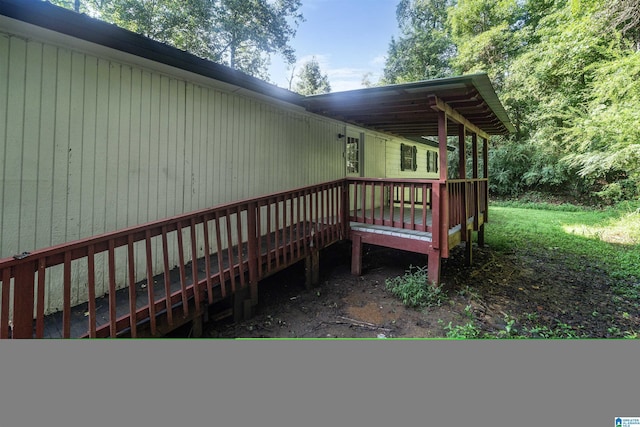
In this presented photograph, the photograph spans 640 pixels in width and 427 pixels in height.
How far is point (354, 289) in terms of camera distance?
4.41 meters

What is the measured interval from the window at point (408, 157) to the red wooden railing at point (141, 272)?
5995mm

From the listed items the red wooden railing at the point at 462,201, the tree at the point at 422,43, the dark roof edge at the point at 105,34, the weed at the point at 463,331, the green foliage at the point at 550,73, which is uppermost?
the tree at the point at 422,43

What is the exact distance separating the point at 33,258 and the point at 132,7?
16.3 meters

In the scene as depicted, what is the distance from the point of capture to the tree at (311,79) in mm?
27684

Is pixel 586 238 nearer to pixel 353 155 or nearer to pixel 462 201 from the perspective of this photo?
pixel 462 201

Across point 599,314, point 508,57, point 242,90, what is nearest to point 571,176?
point 508,57

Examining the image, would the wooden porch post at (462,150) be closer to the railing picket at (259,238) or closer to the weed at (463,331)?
the weed at (463,331)

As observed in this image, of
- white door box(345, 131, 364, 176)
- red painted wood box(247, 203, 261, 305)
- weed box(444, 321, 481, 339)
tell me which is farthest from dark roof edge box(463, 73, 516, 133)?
white door box(345, 131, 364, 176)

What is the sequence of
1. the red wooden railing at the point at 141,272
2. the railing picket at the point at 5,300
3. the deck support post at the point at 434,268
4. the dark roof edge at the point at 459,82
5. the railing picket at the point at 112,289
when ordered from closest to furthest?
the railing picket at the point at 5,300 < the red wooden railing at the point at 141,272 < the railing picket at the point at 112,289 < the dark roof edge at the point at 459,82 < the deck support post at the point at 434,268

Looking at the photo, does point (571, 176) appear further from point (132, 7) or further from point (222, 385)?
point (132, 7)

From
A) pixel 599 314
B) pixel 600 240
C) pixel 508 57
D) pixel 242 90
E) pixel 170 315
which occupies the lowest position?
pixel 599 314

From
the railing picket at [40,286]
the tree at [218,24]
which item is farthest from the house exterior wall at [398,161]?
the tree at [218,24]

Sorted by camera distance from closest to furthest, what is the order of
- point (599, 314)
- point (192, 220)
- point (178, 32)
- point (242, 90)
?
point (192, 220)
point (599, 314)
point (242, 90)
point (178, 32)

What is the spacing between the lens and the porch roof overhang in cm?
370
